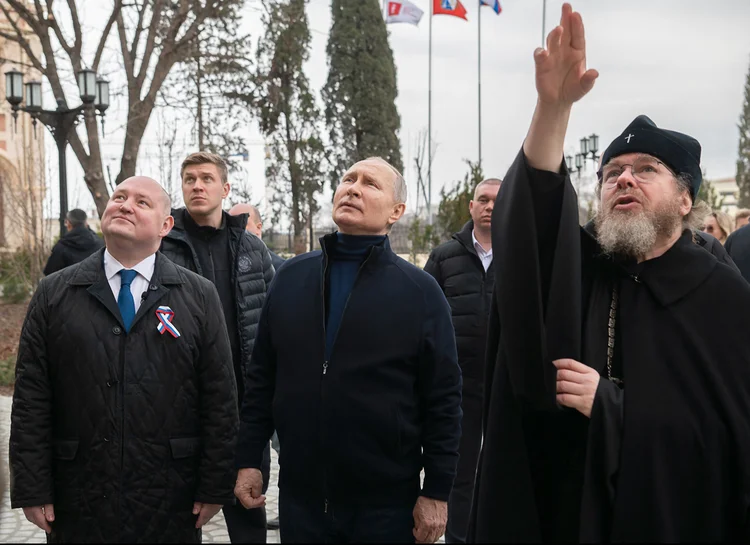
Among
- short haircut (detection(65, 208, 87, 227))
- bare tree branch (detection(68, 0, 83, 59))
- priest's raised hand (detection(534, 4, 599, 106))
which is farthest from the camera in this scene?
bare tree branch (detection(68, 0, 83, 59))

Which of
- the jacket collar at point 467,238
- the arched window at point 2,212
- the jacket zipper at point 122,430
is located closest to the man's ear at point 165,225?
the jacket zipper at point 122,430

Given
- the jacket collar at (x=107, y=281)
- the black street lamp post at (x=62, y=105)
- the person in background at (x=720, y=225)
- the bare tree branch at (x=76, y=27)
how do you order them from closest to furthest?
the jacket collar at (x=107, y=281), the person in background at (x=720, y=225), the black street lamp post at (x=62, y=105), the bare tree branch at (x=76, y=27)

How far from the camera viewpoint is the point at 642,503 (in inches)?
82.9

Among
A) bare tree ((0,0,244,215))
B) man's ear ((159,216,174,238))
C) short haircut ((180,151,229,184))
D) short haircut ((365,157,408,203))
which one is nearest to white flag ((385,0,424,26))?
bare tree ((0,0,244,215))

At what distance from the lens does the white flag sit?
3031 centimetres

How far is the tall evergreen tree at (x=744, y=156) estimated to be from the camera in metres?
55.5

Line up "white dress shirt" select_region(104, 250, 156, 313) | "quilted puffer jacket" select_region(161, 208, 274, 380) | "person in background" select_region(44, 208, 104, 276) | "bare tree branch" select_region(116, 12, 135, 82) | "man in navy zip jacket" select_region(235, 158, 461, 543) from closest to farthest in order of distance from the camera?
"man in navy zip jacket" select_region(235, 158, 461, 543)
"white dress shirt" select_region(104, 250, 156, 313)
"quilted puffer jacket" select_region(161, 208, 274, 380)
"person in background" select_region(44, 208, 104, 276)
"bare tree branch" select_region(116, 12, 135, 82)

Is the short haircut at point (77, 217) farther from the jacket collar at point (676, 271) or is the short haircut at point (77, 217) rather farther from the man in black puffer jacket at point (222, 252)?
the jacket collar at point (676, 271)

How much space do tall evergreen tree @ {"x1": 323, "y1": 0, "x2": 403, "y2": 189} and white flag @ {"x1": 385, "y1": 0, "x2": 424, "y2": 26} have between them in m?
3.50

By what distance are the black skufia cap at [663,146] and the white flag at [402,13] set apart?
1147 inches

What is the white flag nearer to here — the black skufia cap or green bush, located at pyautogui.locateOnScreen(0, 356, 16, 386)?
green bush, located at pyautogui.locateOnScreen(0, 356, 16, 386)

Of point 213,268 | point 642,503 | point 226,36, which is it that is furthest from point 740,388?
point 226,36

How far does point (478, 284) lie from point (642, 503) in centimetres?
349

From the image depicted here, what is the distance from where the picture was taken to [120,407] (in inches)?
125
